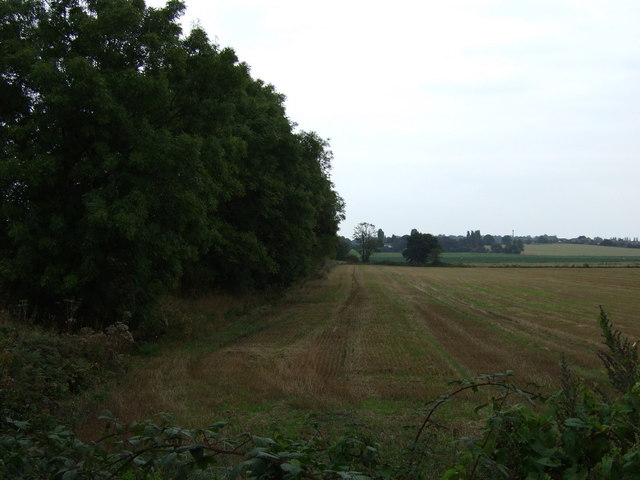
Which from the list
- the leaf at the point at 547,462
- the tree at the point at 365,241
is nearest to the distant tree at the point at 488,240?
the tree at the point at 365,241

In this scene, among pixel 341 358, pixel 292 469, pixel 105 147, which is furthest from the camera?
pixel 341 358

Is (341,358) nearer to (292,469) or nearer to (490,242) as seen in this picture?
(292,469)

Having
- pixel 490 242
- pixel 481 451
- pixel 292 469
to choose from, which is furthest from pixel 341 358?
pixel 490 242

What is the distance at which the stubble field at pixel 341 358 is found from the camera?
8.44 m

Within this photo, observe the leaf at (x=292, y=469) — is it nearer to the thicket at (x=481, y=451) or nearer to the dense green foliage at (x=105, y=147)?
the thicket at (x=481, y=451)

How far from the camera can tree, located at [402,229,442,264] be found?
10538 cm

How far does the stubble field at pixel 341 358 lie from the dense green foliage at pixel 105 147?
2.89 m

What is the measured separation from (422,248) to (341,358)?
9595 cm

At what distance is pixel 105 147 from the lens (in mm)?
12992

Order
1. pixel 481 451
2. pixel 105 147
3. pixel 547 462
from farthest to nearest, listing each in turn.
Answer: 1. pixel 105 147
2. pixel 481 451
3. pixel 547 462

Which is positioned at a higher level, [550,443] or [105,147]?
[105,147]

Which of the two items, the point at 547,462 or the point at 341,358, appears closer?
the point at 547,462

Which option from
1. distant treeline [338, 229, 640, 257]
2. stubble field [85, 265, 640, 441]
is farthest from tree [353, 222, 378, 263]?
stubble field [85, 265, 640, 441]

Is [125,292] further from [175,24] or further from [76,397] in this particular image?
[175,24]
